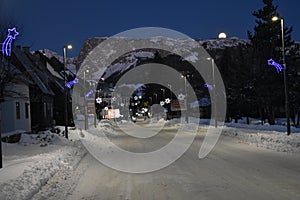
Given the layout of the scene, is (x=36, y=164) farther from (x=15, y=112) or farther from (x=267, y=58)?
(x=267, y=58)

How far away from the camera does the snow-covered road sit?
29.6ft

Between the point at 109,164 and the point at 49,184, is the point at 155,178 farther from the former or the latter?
the point at 109,164

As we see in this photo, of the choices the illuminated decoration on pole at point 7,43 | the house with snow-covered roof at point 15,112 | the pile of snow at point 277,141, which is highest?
the illuminated decoration on pole at point 7,43

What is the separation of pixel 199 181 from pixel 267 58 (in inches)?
1454

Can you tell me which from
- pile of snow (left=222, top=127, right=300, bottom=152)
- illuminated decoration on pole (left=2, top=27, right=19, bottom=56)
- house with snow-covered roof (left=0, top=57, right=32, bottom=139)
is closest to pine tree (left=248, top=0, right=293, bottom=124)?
pile of snow (left=222, top=127, right=300, bottom=152)

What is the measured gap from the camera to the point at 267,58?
44844 mm

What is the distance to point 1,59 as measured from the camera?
21.1 meters

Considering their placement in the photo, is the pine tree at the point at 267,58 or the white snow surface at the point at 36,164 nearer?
the white snow surface at the point at 36,164

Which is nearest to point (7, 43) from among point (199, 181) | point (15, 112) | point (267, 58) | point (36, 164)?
point (36, 164)

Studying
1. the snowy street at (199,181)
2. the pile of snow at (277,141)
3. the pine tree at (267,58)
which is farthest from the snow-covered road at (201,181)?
the pine tree at (267,58)

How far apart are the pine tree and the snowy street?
29231 mm

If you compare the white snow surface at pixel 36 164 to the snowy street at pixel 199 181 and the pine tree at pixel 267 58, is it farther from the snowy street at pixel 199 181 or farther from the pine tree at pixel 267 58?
the pine tree at pixel 267 58

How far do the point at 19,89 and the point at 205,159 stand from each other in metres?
20.1

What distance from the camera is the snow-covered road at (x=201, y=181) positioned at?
29.6 feet
